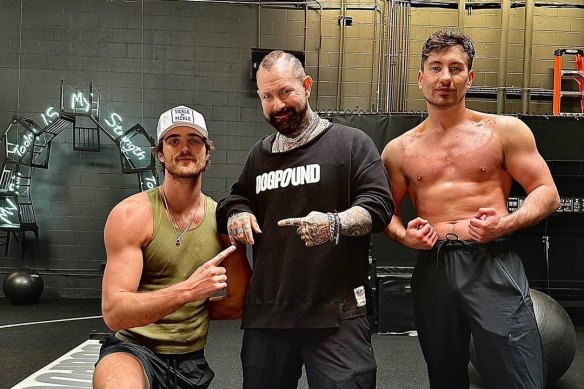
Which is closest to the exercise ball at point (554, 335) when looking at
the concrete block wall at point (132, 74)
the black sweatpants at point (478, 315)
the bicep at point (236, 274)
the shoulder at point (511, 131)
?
the black sweatpants at point (478, 315)

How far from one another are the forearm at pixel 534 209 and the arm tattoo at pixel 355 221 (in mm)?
525

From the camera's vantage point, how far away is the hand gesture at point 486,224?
6.38 ft

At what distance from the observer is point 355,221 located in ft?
5.78

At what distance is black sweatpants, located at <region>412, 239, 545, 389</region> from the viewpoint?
196 centimetres

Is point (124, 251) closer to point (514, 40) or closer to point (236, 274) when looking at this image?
point (236, 274)

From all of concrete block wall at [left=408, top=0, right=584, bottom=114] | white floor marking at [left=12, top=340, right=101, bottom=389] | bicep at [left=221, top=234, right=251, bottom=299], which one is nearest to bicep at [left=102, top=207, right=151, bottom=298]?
bicep at [left=221, top=234, right=251, bottom=299]

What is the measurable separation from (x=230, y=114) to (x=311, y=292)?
5.80 m

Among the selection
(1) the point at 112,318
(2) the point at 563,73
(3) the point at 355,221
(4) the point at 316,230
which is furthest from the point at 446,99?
(2) the point at 563,73

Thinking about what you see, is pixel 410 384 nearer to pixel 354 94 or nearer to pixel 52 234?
pixel 354 94

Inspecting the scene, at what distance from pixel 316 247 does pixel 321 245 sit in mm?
17

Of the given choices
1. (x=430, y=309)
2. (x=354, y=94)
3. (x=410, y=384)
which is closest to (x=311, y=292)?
(x=430, y=309)

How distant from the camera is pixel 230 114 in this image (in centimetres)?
745

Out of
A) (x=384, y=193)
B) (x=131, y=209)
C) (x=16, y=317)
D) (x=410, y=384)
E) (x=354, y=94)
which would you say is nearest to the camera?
(x=384, y=193)

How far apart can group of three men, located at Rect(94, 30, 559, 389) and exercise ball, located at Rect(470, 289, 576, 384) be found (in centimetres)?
174
